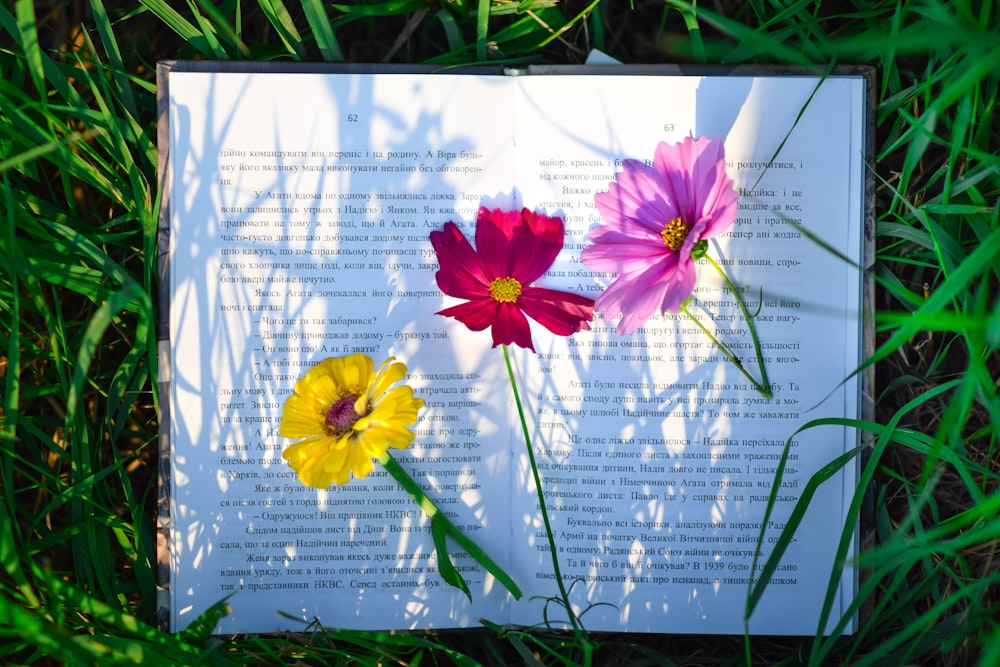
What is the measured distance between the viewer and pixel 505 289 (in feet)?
2.27

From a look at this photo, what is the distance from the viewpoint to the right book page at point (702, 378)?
2.29 ft

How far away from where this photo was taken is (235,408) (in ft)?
2.36

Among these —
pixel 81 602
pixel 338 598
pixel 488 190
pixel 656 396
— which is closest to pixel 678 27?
pixel 488 190

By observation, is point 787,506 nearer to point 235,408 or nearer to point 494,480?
point 494,480

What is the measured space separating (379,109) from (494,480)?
0.39 m

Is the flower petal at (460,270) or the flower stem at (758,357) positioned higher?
the flower petal at (460,270)

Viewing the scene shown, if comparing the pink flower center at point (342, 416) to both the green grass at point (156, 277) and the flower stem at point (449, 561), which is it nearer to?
the flower stem at point (449, 561)

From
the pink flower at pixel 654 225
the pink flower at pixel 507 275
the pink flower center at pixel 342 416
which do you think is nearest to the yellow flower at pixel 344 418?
the pink flower center at pixel 342 416

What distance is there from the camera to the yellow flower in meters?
0.62

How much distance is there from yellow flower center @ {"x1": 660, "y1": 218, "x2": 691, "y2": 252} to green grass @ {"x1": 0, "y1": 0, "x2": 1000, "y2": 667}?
7.0 inches

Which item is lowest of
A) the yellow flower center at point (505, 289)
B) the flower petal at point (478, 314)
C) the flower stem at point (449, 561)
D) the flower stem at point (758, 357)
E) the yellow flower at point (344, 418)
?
the flower stem at point (449, 561)

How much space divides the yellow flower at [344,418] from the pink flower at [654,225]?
0.71ft

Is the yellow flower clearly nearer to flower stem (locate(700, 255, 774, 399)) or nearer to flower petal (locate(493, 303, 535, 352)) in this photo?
flower petal (locate(493, 303, 535, 352))

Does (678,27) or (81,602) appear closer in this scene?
(81,602)
